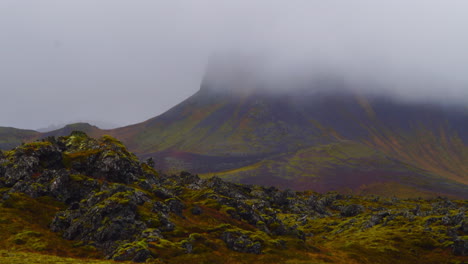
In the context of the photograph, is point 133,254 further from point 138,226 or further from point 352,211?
point 352,211

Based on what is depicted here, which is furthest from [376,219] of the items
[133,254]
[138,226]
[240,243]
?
[133,254]

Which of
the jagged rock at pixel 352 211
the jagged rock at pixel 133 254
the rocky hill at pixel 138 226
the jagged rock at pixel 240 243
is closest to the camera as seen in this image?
the jagged rock at pixel 133 254

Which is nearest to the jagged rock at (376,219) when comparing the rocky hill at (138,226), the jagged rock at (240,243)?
the rocky hill at (138,226)

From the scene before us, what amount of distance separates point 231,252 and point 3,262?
1517 inches

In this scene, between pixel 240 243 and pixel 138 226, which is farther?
pixel 240 243

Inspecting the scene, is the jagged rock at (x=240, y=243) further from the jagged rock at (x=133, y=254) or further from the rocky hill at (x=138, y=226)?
the jagged rock at (x=133, y=254)

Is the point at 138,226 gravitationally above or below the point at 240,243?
above

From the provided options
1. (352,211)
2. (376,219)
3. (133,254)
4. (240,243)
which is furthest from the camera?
(352,211)

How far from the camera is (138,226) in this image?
205 ft

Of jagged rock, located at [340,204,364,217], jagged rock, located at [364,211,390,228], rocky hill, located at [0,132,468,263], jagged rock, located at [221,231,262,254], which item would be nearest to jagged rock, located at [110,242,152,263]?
rocky hill, located at [0,132,468,263]

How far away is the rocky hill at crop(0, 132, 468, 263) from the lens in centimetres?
5706

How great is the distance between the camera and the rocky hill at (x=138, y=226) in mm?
57062

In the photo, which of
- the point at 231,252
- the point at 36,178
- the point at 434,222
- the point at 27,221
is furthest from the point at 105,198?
the point at 434,222

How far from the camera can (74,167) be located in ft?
284
